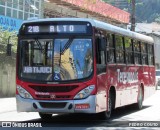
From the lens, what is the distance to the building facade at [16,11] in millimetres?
33812

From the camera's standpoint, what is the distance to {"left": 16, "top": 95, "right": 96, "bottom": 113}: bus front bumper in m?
12.4

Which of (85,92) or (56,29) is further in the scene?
(56,29)

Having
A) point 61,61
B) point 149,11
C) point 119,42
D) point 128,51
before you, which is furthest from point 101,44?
point 149,11

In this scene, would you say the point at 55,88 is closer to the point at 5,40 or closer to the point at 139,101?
Result: the point at 139,101

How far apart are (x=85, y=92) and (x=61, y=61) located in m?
1.08

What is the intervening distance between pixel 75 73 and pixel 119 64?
3107 mm

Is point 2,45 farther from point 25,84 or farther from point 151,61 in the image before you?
point 25,84

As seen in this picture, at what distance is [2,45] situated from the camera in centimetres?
2622

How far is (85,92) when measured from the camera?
12.5 m

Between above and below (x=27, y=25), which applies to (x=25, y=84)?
below

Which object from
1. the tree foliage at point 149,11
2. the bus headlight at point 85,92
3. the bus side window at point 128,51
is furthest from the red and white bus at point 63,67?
the tree foliage at point 149,11

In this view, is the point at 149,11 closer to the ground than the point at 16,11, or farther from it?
farther from it

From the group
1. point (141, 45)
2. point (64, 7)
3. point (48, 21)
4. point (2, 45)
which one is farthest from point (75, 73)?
point (64, 7)

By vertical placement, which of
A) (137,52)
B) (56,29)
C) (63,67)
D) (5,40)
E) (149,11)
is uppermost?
(149,11)
